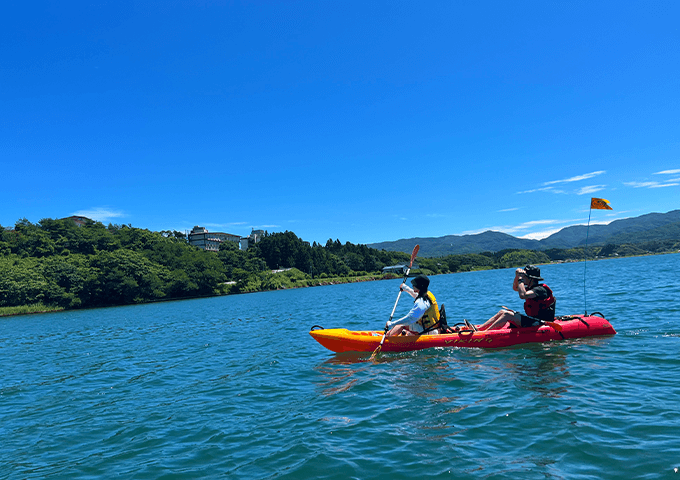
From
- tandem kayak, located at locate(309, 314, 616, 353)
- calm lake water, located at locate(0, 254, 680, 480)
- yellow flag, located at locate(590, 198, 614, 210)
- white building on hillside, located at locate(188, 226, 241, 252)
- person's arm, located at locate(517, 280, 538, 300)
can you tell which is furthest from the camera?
white building on hillside, located at locate(188, 226, 241, 252)

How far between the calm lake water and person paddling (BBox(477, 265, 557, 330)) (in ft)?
2.50

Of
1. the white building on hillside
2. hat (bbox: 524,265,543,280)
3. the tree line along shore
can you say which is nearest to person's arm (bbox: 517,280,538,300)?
hat (bbox: 524,265,543,280)

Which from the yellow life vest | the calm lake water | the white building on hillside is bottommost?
the calm lake water

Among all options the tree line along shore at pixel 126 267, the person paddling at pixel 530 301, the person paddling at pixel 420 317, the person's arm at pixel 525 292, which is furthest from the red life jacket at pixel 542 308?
the tree line along shore at pixel 126 267

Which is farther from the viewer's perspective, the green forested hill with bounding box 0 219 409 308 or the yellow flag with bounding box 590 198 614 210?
the green forested hill with bounding box 0 219 409 308

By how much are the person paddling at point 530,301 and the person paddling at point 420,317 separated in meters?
1.61

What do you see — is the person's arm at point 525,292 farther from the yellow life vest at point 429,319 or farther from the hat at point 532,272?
the yellow life vest at point 429,319

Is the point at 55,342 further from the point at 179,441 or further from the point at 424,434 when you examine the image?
the point at 424,434

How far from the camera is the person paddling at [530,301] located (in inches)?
410

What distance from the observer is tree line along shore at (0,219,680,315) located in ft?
194

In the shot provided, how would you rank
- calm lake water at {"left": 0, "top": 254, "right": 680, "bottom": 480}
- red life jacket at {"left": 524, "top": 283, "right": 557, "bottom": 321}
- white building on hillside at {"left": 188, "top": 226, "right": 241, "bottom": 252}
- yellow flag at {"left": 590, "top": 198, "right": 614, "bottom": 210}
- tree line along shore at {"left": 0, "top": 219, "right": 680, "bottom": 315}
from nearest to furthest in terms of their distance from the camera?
calm lake water at {"left": 0, "top": 254, "right": 680, "bottom": 480} < red life jacket at {"left": 524, "top": 283, "right": 557, "bottom": 321} < yellow flag at {"left": 590, "top": 198, "right": 614, "bottom": 210} < tree line along shore at {"left": 0, "top": 219, "right": 680, "bottom": 315} < white building on hillside at {"left": 188, "top": 226, "right": 241, "bottom": 252}

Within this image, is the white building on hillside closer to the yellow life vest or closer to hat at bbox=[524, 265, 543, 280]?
the yellow life vest

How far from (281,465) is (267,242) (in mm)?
130637

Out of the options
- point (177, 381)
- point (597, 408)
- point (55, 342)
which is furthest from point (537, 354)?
point (55, 342)
